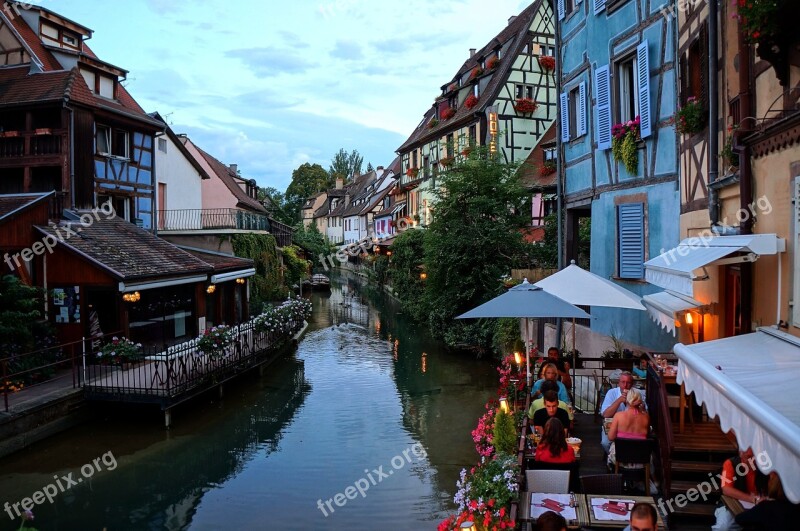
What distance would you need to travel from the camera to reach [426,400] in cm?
1745

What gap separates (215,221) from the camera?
2845 centimetres

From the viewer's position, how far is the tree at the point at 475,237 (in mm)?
23188

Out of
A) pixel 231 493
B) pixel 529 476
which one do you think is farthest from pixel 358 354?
pixel 529 476

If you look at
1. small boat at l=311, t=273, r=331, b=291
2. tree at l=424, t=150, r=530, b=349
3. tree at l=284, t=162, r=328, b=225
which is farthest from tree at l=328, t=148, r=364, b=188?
tree at l=424, t=150, r=530, b=349

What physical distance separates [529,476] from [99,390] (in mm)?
10770

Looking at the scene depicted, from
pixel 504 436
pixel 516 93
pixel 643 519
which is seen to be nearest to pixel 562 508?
pixel 643 519

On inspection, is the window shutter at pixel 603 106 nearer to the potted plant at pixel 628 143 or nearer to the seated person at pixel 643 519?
the potted plant at pixel 628 143

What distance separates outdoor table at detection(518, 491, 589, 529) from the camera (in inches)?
236

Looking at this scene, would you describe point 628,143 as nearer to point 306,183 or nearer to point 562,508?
point 562,508

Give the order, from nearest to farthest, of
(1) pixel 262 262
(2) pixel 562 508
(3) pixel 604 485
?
(2) pixel 562 508
(3) pixel 604 485
(1) pixel 262 262

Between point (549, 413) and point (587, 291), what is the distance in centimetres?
324

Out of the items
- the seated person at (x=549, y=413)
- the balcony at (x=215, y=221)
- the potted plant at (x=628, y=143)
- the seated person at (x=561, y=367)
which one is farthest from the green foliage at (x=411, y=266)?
the seated person at (x=549, y=413)

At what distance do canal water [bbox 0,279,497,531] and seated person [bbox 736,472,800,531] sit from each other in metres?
5.51

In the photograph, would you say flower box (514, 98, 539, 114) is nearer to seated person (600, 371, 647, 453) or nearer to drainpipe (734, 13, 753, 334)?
drainpipe (734, 13, 753, 334)
